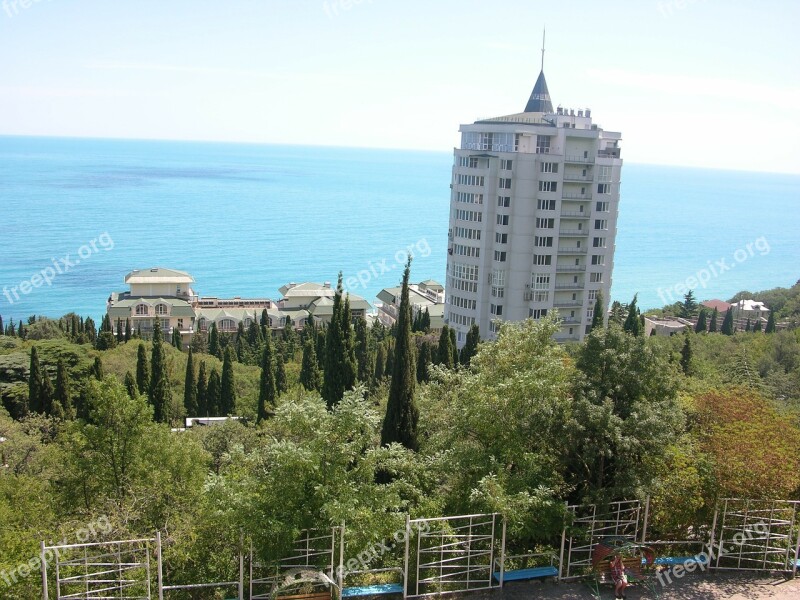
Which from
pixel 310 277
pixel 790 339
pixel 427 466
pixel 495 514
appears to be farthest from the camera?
pixel 310 277

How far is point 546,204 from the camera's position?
43.4 metres

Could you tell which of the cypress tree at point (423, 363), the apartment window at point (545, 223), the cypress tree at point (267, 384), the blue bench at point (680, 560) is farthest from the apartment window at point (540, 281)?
the blue bench at point (680, 560)

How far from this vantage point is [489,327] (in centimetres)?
4556

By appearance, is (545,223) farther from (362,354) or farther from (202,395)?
(202,395)

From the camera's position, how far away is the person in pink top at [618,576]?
1062 cm

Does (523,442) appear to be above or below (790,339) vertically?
above

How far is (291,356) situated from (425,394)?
33.3m

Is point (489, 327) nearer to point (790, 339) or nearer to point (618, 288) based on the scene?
point (790, 339)

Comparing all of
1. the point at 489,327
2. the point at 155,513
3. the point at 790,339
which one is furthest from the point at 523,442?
the point at 489,327

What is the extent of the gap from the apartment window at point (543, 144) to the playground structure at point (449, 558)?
110 feet

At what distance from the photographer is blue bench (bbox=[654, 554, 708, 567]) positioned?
38.1 ft

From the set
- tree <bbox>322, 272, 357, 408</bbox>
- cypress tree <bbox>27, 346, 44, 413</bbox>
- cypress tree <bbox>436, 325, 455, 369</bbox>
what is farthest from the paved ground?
cypress tree <bbox>27, 346, 44, 413</bbox>

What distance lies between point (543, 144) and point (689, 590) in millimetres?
35718

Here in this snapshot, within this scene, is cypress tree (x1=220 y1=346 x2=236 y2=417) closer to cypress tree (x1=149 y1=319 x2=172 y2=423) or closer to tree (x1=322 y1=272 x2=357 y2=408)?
cypress tree (x1=149 y1=319 x2=172 y2=423)
